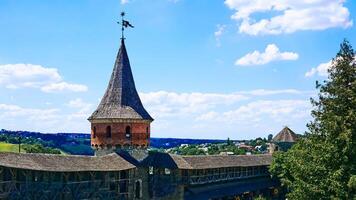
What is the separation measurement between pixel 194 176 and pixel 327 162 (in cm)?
1938

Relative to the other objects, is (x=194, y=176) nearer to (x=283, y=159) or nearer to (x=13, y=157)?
(x=283, y=159)

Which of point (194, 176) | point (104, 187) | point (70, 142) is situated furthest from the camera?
point (70, 142)

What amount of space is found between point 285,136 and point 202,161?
29.6 meters

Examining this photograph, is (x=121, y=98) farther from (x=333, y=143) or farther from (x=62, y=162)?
(x=333, y=143)

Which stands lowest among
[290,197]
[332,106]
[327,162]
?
[290,197]

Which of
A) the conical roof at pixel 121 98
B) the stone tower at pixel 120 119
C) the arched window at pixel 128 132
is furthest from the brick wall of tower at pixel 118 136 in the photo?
the conical roof at pixel 121 98

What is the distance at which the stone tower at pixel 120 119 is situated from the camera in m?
39.8

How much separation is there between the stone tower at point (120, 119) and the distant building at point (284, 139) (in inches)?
1497

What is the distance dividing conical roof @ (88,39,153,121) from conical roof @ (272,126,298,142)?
38.3m

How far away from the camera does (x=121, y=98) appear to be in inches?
1619

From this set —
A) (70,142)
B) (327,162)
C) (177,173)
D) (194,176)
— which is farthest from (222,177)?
(70,142)

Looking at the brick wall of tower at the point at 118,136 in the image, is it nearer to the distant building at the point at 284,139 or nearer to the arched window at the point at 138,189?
the arched window at the point at 138,189

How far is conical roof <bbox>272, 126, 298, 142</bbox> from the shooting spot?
75312 mm

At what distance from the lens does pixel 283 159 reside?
Answer: 193ft
